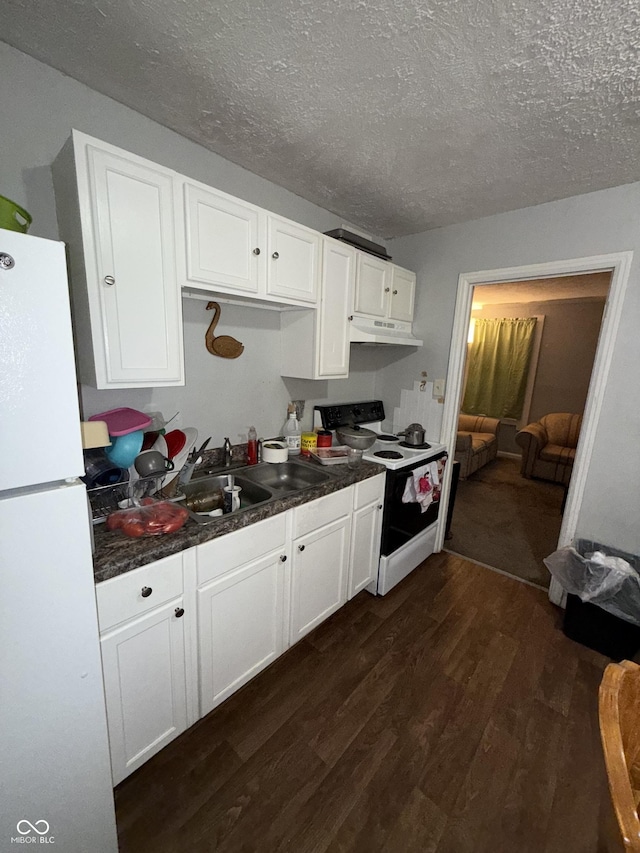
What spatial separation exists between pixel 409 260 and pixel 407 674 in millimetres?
2761

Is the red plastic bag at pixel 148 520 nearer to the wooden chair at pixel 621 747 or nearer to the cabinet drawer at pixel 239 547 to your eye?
the cabinet drawer at pixel 239 547

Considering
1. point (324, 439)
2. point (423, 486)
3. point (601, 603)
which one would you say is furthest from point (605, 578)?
point (324, 439)

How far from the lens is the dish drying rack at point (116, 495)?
1.25 m

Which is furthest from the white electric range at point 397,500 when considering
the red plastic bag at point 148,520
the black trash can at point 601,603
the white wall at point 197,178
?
the red plastic bag at point 148,520

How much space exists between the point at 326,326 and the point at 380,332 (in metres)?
0.53

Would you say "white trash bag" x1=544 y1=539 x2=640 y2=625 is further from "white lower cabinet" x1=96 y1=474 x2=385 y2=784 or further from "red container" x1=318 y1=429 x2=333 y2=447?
"red container" x1=318 y1=429 x2=333 y2=447

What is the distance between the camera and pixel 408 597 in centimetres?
228

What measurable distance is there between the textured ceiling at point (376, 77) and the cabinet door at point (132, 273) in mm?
349

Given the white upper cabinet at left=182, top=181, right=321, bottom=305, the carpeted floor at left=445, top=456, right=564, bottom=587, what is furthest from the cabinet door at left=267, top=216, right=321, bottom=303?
Result: the carpeted floor at left=445, top=456, right=564, bottom=587

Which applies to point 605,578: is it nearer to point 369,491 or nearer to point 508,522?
point 369,491

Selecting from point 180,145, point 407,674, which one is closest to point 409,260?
point 180,145

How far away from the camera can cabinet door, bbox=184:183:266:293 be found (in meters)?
1.36

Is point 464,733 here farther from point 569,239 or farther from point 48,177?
point 48,177

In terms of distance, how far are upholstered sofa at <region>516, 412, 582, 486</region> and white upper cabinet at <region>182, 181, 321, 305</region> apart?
157 inches
